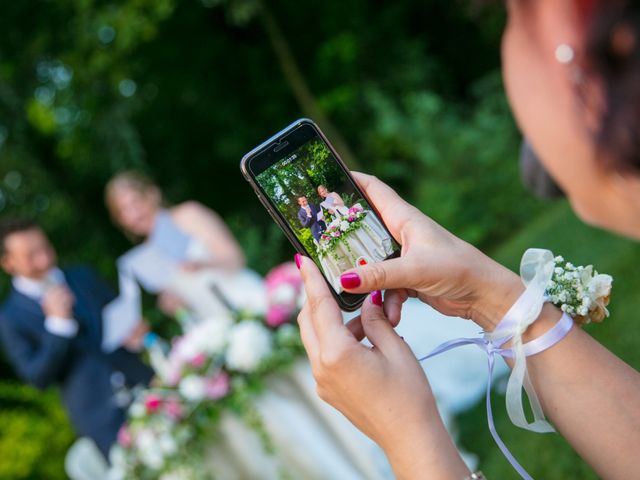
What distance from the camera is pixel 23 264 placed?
4664mm

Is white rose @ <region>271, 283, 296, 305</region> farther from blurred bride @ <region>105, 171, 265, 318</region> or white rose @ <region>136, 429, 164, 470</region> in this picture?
blurred bride @ <region>105, 171, 265, 318</region>

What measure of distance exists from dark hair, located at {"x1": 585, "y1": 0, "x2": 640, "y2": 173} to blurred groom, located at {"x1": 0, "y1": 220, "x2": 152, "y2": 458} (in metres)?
4.23

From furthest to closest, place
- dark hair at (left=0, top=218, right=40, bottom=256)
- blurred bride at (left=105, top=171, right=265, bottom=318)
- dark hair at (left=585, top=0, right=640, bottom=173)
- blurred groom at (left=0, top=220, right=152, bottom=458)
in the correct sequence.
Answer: blurred bride at (left=105, top=171, right=265, bottom=318) → dark hair at (left=0, top=218, right=40, bottom=256) → blurred groom at (left=0, top=220, right=152, bottom=458) → dark hair at (left=585, top=0, right=640, bottom=173)

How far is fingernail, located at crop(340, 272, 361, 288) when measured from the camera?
1.49 metres

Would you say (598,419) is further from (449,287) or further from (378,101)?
(378,101)

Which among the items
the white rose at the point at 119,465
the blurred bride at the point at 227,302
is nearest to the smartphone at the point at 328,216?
the blurred bride at the point at 227,302

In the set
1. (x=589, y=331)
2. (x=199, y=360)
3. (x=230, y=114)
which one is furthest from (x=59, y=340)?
(x=230, y=114)

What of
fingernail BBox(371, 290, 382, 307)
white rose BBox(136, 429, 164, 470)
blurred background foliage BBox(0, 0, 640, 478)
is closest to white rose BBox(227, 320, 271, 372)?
white rose BBox(136, 429, 164, 470)

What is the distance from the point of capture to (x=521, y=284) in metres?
1.50

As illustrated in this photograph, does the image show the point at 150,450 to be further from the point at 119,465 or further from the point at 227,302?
the point at 227,302

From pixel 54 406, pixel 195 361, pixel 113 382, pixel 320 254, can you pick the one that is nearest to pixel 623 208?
pixel 320 254

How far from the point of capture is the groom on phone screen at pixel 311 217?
5.89 ft

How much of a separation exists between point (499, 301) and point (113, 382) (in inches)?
150

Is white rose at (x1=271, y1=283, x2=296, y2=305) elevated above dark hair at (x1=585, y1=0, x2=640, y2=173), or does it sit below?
below
